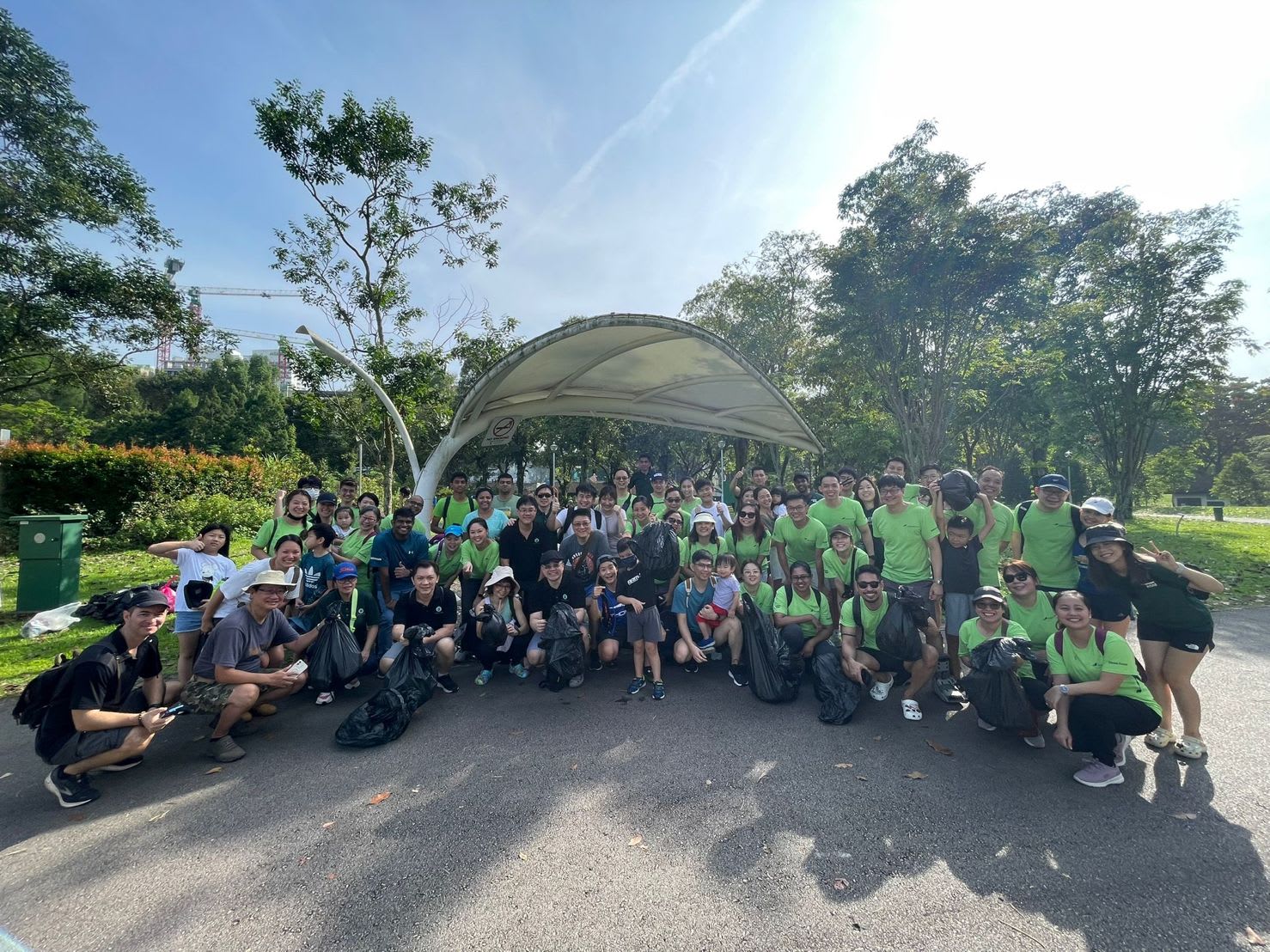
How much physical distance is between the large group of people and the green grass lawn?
205cm

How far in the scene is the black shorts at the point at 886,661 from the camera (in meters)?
4.47

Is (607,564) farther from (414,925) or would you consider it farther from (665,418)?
(665,418)

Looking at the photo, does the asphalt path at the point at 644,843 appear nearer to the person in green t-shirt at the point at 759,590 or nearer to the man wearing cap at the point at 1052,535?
the person in green t-shirt at the point at 759,590

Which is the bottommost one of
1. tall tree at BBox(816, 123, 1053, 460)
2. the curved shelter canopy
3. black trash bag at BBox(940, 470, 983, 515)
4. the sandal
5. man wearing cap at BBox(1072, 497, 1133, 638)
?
the sandal

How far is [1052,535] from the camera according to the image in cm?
464

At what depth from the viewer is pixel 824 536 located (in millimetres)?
5461

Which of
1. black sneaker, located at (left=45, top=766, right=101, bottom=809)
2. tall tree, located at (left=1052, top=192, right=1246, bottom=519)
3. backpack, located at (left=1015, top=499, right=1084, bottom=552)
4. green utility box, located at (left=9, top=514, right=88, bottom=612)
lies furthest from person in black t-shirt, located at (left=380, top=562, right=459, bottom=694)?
tall tree, located at (left=1052, top=192, right=1246, bottom=519)

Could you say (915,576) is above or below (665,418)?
below

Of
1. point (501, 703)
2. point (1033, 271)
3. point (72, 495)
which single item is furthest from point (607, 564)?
point (72, 495)

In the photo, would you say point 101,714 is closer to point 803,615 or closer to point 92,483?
point 803,615

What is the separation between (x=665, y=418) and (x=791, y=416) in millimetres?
3280

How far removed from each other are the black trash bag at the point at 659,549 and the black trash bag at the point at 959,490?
9.06 ft

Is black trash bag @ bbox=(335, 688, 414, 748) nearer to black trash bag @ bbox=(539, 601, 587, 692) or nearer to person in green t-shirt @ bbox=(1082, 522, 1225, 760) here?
black trash bag @ bbox=(539, 601, 587, 692)

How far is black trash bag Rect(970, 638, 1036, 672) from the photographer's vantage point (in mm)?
3660
